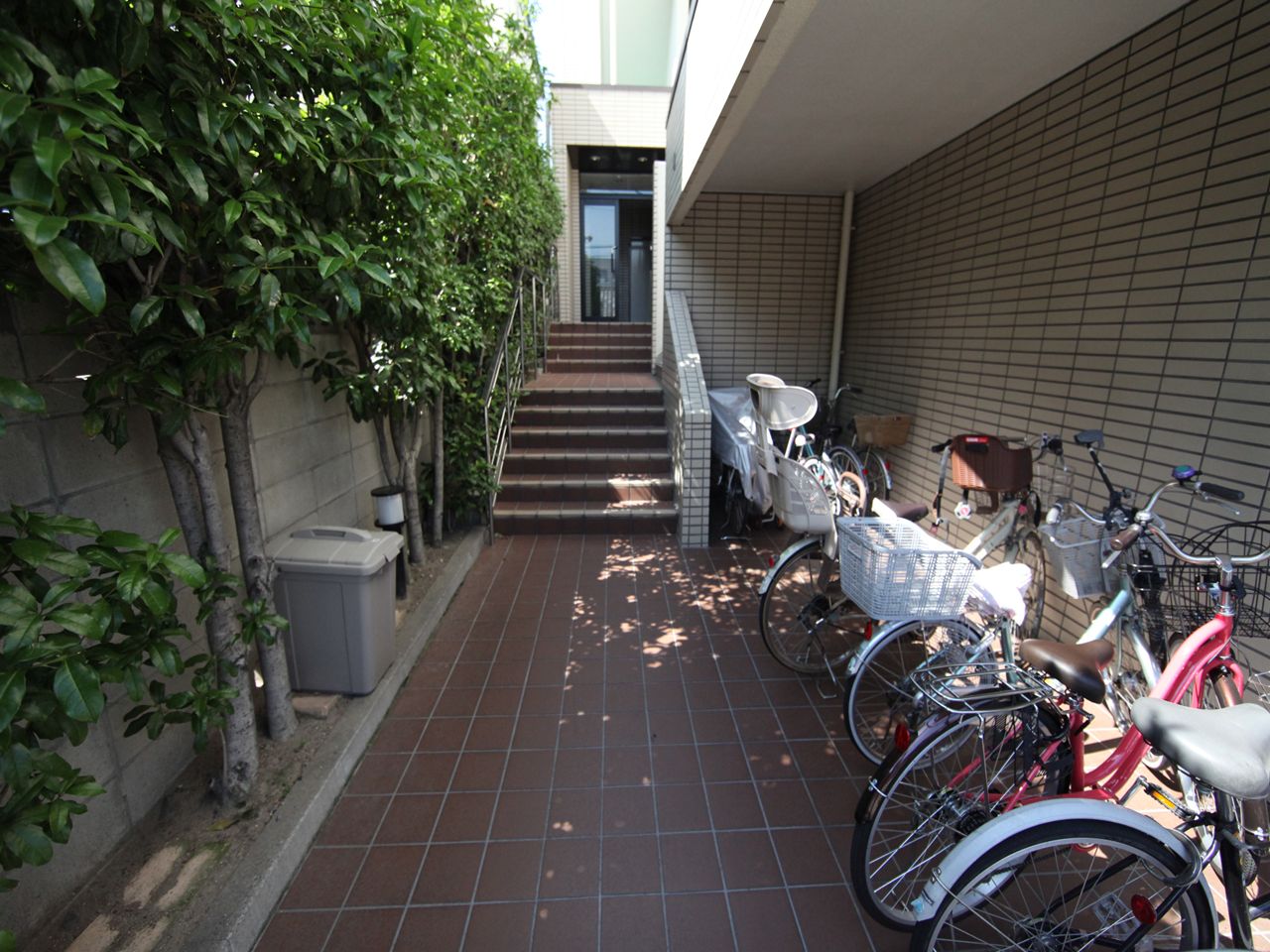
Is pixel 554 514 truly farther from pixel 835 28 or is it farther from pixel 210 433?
pixel 835 28

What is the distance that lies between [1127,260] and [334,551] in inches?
156

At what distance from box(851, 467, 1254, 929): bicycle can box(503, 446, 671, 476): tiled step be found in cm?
402

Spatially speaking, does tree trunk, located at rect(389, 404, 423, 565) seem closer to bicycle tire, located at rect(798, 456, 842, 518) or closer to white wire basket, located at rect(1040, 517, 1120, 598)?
bicycle tire, located at rect(798, 456, 842, 518)

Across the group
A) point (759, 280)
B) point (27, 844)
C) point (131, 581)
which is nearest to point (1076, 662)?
point (131, 581)

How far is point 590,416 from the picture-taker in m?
6.29

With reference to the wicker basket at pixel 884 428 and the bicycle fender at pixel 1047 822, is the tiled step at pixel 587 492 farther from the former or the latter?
the bicycle fender at pixel 1047 822

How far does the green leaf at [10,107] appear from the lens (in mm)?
917

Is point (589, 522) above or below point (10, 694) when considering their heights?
below

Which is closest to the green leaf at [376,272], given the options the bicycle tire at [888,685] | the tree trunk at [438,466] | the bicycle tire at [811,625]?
the bicycle tire at [888,685]

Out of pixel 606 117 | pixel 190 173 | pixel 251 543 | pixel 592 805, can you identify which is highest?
pixel 606 117

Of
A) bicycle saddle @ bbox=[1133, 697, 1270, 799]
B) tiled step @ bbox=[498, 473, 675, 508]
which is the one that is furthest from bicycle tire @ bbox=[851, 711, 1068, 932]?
tiled step @ bbox=[498, 473, 675, 508]

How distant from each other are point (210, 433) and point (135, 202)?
1.22 meters

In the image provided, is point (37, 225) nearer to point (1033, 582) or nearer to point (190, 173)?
point (190, 173)

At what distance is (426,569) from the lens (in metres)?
4.22
